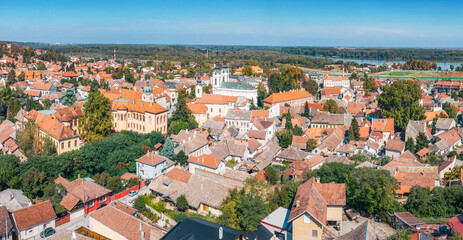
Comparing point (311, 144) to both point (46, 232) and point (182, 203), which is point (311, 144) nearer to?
point (182, 203)

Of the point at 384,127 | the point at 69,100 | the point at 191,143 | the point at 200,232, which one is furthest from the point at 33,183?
the point at 384,127

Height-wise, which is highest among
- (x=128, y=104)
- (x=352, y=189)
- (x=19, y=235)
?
(x=128, y=104)

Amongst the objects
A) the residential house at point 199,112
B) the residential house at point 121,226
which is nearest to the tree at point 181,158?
the residential house at point 121,226

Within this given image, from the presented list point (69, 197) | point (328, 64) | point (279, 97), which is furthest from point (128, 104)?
point (328, 64)

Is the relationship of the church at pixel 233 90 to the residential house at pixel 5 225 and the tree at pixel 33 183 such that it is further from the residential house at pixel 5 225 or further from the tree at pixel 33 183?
the residential house at pixel 5 225

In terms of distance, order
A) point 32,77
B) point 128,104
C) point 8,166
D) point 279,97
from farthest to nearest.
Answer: point 32,77 < point 279,97 < point 128,104 < point 8,166

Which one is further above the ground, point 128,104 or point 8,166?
point 128,104

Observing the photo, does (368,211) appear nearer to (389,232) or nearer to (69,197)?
(389,232)
